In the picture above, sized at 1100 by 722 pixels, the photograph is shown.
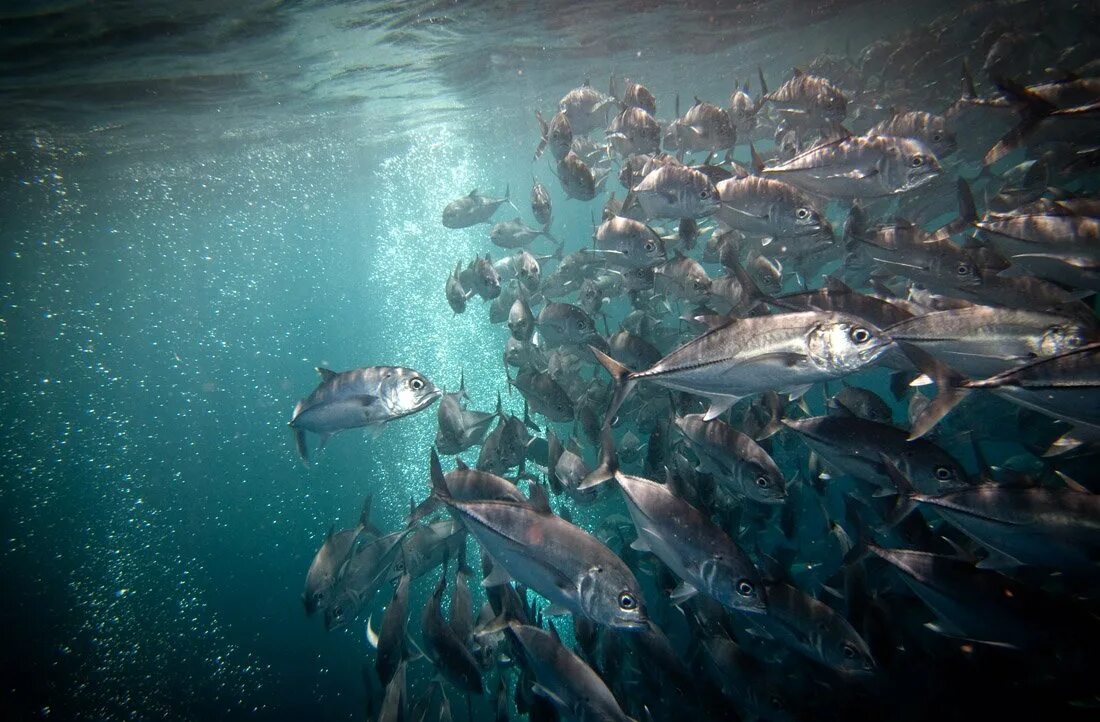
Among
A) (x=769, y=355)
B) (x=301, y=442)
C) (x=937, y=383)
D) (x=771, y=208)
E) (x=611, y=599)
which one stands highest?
(x=771, y=208)

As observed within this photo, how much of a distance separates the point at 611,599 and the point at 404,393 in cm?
261

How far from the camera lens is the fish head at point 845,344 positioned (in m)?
2.57

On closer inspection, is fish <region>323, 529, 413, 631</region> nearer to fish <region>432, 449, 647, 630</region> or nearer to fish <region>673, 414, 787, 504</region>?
fish <region>432, 449, 647, 630</region>

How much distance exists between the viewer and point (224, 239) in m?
43.8

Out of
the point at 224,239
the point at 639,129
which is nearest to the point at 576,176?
the point at 639,129

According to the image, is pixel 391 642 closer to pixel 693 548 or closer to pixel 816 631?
pixel 693 548

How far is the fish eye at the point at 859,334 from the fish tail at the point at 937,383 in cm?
43

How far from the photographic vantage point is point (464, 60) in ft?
58.3

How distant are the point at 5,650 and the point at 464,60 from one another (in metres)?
24.0

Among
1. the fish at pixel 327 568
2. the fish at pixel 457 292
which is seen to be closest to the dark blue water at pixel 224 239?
the fish at pixel 457 292

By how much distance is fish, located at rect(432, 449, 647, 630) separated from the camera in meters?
2.86

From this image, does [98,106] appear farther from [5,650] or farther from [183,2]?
[5,650]

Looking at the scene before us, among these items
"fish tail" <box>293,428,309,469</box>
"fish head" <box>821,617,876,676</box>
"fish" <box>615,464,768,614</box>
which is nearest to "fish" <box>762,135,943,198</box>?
"fish" <box>615,464,768,614</box>

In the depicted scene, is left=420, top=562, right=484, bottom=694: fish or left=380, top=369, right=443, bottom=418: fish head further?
left=380, top=369, right=443, bottom=418: fish head
